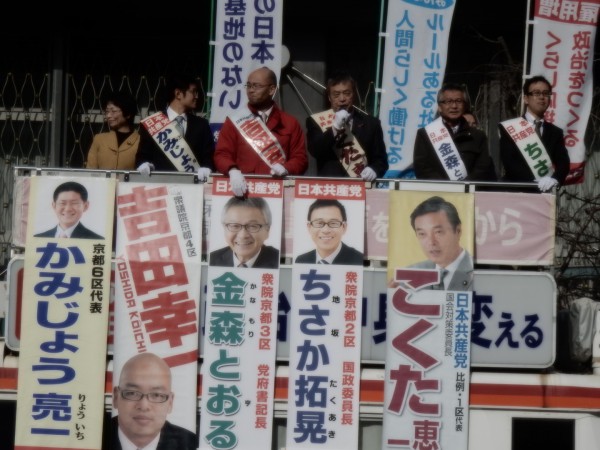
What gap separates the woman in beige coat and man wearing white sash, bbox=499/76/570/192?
9.19ft

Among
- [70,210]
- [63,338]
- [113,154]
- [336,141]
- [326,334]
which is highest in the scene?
[336,141]

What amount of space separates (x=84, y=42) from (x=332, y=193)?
5.17 metres

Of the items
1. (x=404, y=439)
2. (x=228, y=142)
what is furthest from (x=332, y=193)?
(x=404, y=439)

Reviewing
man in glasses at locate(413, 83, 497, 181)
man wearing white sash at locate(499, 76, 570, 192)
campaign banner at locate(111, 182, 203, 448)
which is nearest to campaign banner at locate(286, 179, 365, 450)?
campaign banner at locate(111, 182, 203, 448)

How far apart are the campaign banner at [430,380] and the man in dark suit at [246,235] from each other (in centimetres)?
93

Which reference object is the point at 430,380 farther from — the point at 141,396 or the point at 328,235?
the point at 141,396

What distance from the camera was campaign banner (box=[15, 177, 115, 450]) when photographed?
7.42 metres

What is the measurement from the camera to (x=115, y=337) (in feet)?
24.3

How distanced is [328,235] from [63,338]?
6.08 ft

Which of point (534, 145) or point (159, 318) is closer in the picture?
point (159, 318)

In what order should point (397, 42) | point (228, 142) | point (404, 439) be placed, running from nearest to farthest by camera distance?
point (404, 439), point (228, 142), point (397, 42)

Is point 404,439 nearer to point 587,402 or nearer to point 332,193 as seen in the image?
point 587,402

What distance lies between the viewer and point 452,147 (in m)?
8.17

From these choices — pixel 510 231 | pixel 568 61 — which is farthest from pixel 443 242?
pixel 568 61
